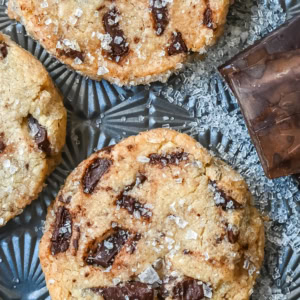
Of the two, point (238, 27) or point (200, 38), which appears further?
point (238, 27)

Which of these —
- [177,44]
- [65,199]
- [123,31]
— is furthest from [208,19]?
[65,199]

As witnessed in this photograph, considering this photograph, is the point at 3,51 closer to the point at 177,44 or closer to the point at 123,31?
the point at 123,31

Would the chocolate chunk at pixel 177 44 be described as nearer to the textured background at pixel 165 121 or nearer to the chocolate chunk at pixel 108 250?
the textured background at pixel 165 121

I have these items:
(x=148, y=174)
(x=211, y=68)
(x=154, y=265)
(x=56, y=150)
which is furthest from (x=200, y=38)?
(x=154, y=265)

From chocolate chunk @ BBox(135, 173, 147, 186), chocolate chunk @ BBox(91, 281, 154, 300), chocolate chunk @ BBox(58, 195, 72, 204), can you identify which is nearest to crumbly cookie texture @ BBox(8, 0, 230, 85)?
chocolate chunk @ BBox(135, 173, 147, 186)

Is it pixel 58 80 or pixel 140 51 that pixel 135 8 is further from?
pixel 58 80

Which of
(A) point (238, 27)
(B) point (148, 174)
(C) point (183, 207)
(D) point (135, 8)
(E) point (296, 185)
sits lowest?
(E) point (296, 185)
